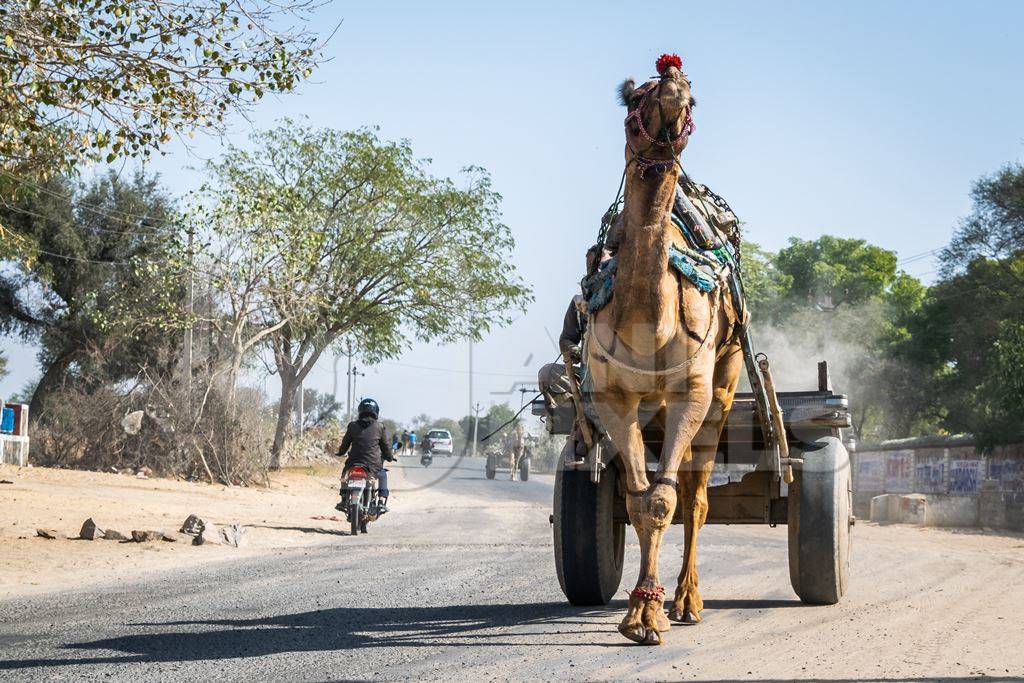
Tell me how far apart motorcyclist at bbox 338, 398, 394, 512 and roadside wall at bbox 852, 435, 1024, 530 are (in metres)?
9.07

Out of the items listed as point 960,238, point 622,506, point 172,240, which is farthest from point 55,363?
→ point 622,506

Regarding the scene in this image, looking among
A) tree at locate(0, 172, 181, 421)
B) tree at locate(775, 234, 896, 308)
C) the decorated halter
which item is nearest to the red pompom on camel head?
the decorated halter

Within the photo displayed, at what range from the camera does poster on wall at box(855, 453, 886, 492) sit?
33.4 metres

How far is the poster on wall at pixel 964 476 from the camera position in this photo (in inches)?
1124

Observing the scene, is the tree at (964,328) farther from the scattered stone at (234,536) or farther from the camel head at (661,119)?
the camel head at (661,119)

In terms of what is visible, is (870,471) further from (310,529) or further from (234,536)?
(234,536)

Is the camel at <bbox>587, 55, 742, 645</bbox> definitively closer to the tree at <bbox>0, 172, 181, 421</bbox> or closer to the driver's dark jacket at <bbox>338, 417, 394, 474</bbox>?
the driver's dark jacket at <bbox>338, 417, 394, 474</bbox>

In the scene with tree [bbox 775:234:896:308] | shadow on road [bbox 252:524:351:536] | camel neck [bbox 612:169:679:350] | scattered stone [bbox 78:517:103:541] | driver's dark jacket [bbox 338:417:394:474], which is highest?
tree [bbox 775:234:896:308]

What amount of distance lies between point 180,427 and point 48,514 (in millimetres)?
10378

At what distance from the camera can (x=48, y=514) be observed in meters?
18.2

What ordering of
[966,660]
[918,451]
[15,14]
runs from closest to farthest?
[966,660], [15,14], [918,451]

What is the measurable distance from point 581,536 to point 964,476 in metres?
22.6

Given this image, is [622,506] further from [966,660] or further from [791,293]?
[791,293]

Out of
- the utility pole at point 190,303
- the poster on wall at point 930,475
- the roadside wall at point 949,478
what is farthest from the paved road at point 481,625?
the utility pole at point 190,303
